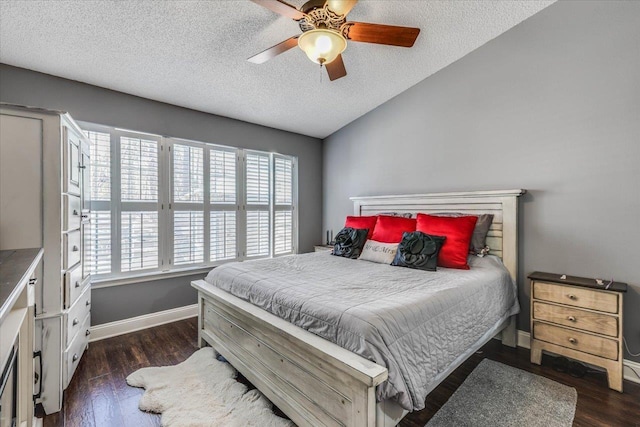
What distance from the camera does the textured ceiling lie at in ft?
6.99

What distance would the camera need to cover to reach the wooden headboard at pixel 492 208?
276 cm

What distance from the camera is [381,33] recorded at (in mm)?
1997

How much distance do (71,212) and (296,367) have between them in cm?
194

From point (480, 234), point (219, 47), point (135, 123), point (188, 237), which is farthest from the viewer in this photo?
point (188, 237)

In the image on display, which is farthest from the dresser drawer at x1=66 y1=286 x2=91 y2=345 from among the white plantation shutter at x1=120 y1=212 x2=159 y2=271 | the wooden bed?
the wooden bed

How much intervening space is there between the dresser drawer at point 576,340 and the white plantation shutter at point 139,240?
12.4 ft

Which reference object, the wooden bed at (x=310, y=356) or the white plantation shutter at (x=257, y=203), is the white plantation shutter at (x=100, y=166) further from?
the white plantation shutter at (x=257, y=203)

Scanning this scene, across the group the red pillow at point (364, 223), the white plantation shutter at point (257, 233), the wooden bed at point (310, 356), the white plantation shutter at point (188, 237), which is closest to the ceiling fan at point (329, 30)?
the wooden bed at point (310, 356)

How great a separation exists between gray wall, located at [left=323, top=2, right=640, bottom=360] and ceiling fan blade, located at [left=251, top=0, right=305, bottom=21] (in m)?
2.16

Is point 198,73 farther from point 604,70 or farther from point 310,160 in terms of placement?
point 604,70

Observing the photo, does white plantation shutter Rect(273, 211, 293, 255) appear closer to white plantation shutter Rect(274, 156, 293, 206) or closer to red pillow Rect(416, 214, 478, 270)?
white plantation shutter Rect(274, 156, 293, 206)

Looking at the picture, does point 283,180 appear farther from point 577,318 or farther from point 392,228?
point 577,318

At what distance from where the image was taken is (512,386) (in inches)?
84.0

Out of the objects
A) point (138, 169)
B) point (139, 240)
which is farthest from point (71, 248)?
point (138, 169)
